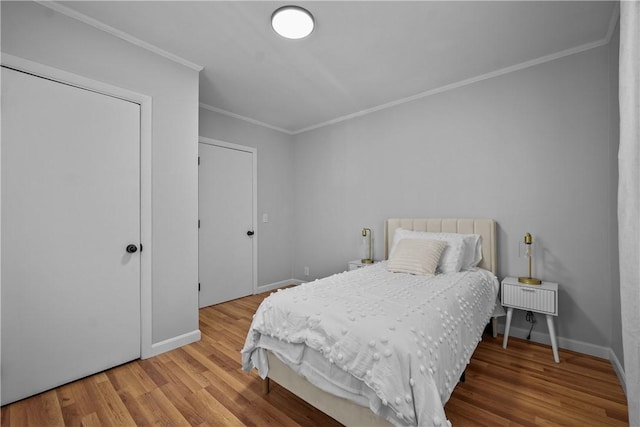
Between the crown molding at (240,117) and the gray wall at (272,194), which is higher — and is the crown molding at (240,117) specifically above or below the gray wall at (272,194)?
above

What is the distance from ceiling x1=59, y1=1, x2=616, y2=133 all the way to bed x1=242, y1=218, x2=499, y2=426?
1948 millimetres

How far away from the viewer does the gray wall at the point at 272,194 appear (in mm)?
4141

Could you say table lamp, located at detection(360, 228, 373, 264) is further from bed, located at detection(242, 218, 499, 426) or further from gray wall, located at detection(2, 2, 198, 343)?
gray wall, located at detection(2, 2, 198, 343)

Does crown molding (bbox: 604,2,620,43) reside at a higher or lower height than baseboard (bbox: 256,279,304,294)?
higher

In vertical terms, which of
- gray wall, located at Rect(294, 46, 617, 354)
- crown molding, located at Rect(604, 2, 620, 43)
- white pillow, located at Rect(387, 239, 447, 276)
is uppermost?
crown molding, located at Rect(604, 2, 620, 43)

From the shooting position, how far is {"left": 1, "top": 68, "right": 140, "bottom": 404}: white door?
1.78 meters

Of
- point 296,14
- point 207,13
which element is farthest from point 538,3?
point 207,13

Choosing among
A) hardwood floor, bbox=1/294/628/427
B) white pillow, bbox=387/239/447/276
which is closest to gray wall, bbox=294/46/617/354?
hardwood floor, bbox=1/294/628/427

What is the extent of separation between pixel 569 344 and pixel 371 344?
2.28 metres

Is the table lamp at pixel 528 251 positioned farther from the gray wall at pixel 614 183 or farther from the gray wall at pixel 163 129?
the gray wall at pixel 163 129

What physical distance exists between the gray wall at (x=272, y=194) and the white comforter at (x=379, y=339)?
2.38 meters

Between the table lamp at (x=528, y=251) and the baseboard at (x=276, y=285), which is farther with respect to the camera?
the baseboard at (x=276, y=285)

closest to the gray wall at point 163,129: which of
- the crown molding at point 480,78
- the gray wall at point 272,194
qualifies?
the gray wall at point 272,194

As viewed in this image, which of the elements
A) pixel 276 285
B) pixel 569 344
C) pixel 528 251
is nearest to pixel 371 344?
pixel 528 251
